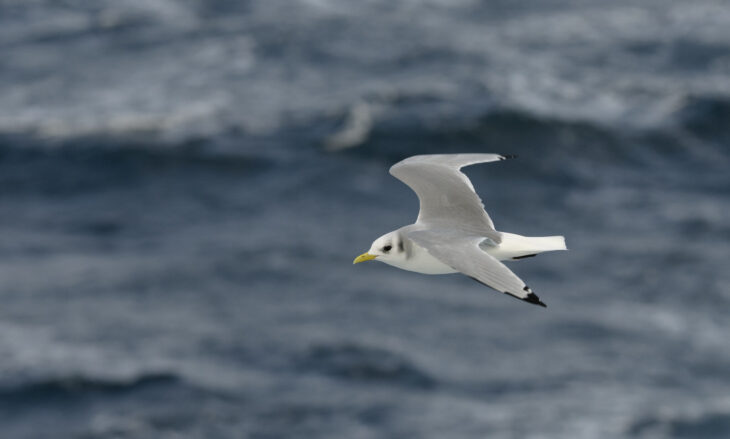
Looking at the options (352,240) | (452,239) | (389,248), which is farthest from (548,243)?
(352,240)

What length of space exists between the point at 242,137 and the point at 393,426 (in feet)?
79.9

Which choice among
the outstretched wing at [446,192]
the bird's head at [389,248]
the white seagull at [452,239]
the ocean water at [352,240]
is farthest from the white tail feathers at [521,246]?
→ the ocean water at [352,240]

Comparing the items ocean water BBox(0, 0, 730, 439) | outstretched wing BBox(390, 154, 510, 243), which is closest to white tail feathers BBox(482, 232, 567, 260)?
outstretched wing BBox(390, 154, 510, 243)

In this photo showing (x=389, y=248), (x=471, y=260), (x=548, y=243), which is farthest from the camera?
(x=389, y=248)

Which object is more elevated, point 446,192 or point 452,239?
point 446,192

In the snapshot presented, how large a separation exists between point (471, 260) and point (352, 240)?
5237 centimetres

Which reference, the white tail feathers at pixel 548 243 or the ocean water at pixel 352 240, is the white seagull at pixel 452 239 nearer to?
the white tail feathers at pixel 548 243

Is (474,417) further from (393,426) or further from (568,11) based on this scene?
(568,11)

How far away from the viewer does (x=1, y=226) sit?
229 ft

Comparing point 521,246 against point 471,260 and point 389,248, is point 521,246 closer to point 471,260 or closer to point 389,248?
point 389,248

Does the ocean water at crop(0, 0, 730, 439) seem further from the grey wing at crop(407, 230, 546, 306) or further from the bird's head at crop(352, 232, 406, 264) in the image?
the grey wing at crop(407, 230, 546, 306)

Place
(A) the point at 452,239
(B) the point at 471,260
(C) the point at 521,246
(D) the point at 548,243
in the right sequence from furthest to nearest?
(C) the point at 521,246 → (D) the point at 548,243 → (A) the point at 452,239 → (B) the point at 471,260

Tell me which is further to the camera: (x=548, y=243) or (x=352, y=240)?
(x=352, y=240)

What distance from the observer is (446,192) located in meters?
18.1
